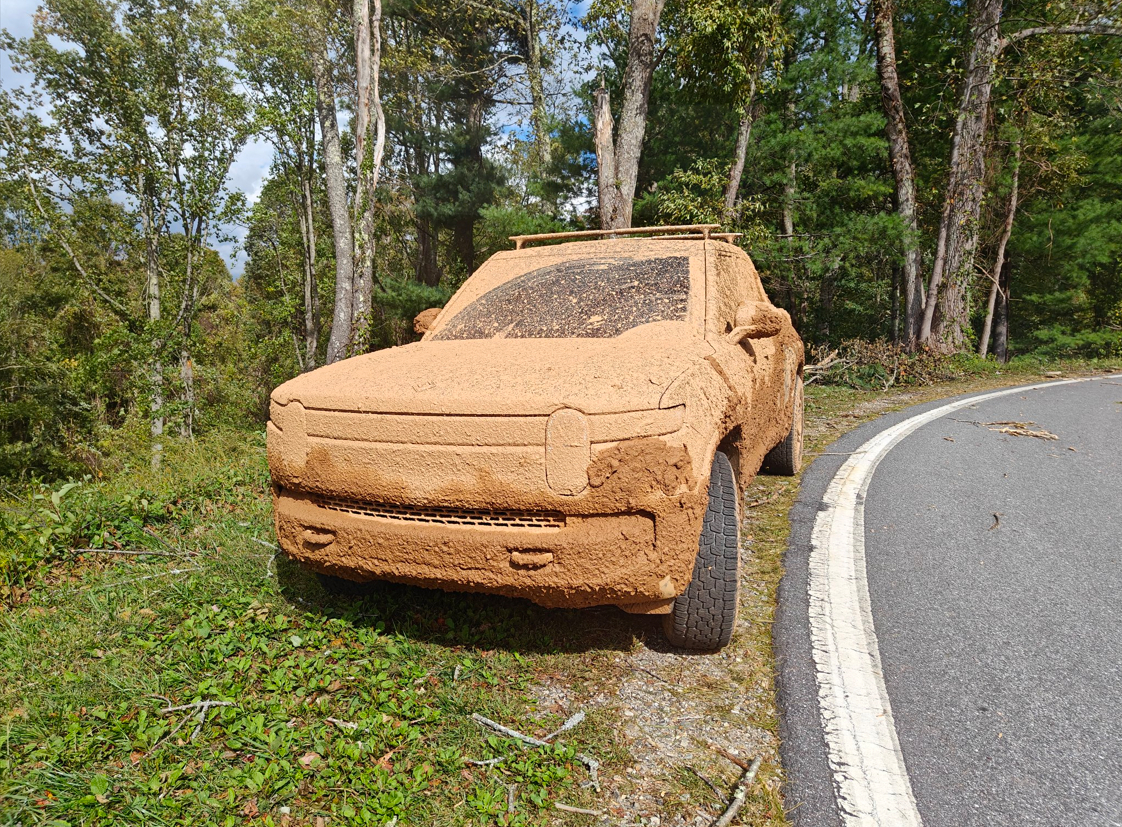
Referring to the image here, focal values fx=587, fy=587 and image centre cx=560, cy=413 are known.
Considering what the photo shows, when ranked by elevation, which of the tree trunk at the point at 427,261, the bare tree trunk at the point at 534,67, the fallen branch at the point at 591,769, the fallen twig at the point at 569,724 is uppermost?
the bare tree trunk at the point at 534,67

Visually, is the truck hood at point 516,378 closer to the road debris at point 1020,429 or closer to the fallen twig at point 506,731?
the fallen twig at point 506,731

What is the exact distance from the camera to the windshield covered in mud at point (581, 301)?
10.4 feet

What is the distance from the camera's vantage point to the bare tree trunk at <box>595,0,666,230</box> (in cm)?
1005

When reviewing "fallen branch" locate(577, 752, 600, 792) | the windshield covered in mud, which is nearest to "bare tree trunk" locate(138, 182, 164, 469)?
the windshield covered in mud

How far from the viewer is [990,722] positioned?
201cm

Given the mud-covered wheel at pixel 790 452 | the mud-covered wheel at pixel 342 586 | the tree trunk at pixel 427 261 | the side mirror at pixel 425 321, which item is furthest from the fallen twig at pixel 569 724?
the tree trunk at pixel 427 261

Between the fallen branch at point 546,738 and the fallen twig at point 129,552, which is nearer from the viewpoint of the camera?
the fallen branch at point 546,738

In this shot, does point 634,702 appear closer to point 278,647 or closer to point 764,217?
point 278,647

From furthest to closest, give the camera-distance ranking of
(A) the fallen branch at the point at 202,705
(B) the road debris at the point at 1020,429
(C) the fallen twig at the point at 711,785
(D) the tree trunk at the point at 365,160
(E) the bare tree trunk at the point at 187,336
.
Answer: (E) the bare tree trunk at the point at 187,336 → (D) the tree trunk at the point at 365,160 → (B) the road debris at the point at 1020,429 → (A) the fallen branch at the point at 202,705 → (C) the fallen twig at the point at 711,785

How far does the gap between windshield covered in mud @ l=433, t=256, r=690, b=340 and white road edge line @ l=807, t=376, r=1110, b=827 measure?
1.62 m

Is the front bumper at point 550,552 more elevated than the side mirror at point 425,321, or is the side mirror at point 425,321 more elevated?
Result: the side mirror at point 425,321

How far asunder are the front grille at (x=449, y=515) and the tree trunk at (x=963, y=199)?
14.2 metres

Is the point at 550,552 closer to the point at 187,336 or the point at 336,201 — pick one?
the point at 336,201

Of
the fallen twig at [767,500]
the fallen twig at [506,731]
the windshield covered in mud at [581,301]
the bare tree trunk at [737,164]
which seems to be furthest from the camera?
the bare tree trunk at [737,164]
